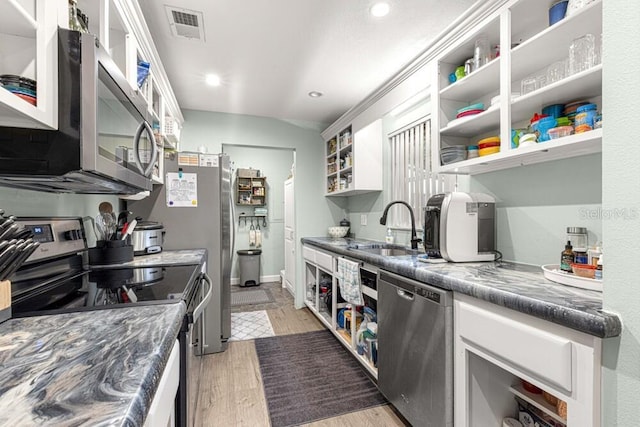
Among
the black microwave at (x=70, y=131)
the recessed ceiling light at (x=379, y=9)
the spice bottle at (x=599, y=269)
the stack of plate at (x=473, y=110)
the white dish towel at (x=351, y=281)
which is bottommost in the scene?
the white dish towel at (x=351, y=281)

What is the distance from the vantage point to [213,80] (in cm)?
264

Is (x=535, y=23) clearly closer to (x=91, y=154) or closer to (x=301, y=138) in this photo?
(x=91, y=154)

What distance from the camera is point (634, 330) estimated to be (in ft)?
2.41

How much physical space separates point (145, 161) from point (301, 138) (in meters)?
2.52

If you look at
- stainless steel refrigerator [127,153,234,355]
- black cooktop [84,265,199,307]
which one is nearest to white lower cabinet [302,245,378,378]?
stainless steel refrigerator [127,153,234,355]

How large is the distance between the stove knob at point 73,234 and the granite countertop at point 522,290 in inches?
65.5

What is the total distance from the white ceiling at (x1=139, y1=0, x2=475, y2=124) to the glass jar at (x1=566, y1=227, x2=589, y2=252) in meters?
1.37

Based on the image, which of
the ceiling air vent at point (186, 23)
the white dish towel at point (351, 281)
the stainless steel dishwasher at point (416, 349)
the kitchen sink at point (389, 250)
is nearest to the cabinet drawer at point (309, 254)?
the kitchen sink at point (389, 250)

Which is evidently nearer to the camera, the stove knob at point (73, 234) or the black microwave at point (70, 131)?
the black microwave at point (70, 131)

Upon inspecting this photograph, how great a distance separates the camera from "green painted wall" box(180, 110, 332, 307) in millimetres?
3402

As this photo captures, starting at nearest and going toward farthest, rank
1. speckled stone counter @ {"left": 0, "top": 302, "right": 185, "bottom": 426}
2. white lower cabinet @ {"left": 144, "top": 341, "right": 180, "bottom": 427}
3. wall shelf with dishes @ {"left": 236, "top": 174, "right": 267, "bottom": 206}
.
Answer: speckled stone counter @ {"left": 0, "top": 302, "right": 185, "bottom": 426}
white lower cabinet @ {"left": 144, "top": 341, "right": 180, "bottom": 427}
wall shelf with dishes @ {"left": 236, "top": 174, "right": 267, "bottom": 206}

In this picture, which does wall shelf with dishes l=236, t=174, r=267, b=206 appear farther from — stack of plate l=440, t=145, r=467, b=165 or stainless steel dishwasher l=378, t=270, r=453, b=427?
stack of plate l=440, t=145, r=467, b=165

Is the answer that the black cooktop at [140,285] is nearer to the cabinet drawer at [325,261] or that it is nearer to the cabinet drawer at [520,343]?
the cabinet drawer at [520,343]

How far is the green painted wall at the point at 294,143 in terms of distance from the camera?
340 centimetres
